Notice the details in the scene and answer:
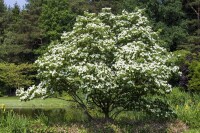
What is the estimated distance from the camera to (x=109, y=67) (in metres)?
12.3

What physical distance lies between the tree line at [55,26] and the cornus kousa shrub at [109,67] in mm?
23806

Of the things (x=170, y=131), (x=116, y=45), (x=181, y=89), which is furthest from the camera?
(x=181, y=89)

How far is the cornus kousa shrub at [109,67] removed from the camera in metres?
11.1

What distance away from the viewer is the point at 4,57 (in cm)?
4897

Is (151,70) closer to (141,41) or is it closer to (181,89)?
(141,41)

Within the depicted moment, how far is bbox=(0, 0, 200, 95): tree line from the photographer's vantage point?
40219mm

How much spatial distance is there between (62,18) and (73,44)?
3500 cm

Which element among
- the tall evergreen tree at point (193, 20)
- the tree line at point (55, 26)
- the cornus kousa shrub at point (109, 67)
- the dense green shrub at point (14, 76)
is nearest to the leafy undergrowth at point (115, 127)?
the cornus kousa shrub at point (109, 67)

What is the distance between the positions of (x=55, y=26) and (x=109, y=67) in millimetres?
35875

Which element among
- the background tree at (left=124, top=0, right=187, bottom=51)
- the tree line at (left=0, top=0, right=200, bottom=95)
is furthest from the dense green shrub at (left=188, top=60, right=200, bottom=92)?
the background tree at (left=124, top=0, right=187, bottom=51)

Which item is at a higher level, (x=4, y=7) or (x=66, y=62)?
(x=4, y=7)

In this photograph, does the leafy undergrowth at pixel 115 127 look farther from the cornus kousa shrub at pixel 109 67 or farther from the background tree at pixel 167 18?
the background tree at pixel 167 18

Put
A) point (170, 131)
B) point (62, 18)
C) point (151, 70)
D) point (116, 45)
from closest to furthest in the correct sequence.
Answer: point (151, 70) < point (170, 131) < point (116, 45) < point (62, 18)

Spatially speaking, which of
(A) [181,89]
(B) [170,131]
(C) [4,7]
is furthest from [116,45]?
(C) [4,7]
